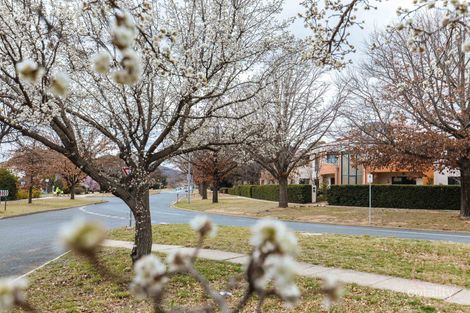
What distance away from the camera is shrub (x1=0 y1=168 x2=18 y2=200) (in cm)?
4878

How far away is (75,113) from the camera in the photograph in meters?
9.07

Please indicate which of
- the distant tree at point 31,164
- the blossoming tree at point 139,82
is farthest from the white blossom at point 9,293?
the distant tree at point 31,164

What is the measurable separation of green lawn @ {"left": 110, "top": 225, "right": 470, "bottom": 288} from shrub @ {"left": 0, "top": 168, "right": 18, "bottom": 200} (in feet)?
130

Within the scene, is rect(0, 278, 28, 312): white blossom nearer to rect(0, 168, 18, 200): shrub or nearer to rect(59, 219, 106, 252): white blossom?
rect(59, 219, 106, 252): white blossom

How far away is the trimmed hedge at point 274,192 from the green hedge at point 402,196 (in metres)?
4.35

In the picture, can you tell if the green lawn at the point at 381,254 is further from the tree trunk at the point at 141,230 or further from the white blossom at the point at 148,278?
the white blossom at the point at 148,278

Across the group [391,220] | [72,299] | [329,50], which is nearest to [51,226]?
[72,299]

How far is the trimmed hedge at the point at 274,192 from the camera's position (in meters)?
38.8

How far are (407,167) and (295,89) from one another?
7.83 meters


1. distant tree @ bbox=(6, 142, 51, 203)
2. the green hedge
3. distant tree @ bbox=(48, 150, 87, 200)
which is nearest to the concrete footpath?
the green hedge

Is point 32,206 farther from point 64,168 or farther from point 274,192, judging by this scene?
point 274,192

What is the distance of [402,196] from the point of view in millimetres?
30641

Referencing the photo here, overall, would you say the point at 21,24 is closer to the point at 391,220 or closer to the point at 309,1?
the point at 309,1

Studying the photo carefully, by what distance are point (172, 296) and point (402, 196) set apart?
2627cm
